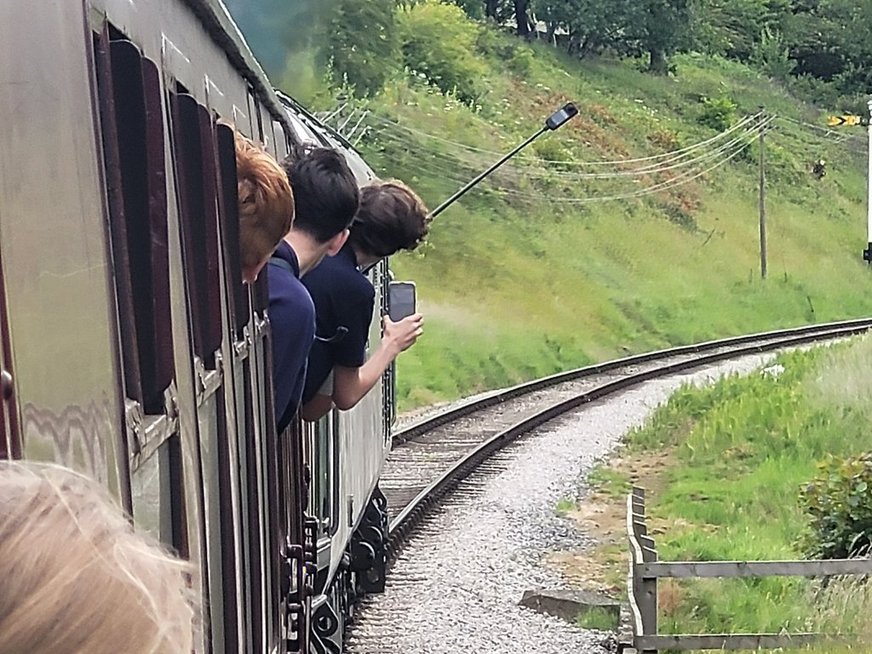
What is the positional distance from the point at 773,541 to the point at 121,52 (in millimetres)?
10880

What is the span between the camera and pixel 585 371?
2783cm

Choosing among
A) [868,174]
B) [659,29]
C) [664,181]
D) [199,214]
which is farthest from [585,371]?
[659,29]

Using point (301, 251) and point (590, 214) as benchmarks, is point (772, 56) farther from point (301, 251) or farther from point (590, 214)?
point (301, 251)

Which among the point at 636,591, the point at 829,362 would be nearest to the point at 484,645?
the point at 636,591

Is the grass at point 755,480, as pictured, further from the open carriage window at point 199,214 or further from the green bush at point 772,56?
the green bush at point 772,56

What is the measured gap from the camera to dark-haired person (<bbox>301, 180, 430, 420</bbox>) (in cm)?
459

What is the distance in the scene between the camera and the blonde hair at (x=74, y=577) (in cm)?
114

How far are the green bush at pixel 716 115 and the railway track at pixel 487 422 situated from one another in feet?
86.1

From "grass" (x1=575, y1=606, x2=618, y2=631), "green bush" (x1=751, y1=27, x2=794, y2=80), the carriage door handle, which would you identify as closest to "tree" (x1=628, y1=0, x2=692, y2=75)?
"green bush" (x1=751, y1=27, x2=794, y2=80)

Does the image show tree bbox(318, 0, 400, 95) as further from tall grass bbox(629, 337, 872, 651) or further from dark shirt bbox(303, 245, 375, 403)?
dark shirt bbox(303, 245, 375, 403)

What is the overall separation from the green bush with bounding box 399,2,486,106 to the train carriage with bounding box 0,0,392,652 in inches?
1879

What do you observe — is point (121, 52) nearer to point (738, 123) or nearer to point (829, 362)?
point (829, 362)

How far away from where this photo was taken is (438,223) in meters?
39.2

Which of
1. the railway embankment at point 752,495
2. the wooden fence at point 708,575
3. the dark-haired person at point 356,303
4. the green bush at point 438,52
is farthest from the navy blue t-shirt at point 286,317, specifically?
the green bush at point 438,52
